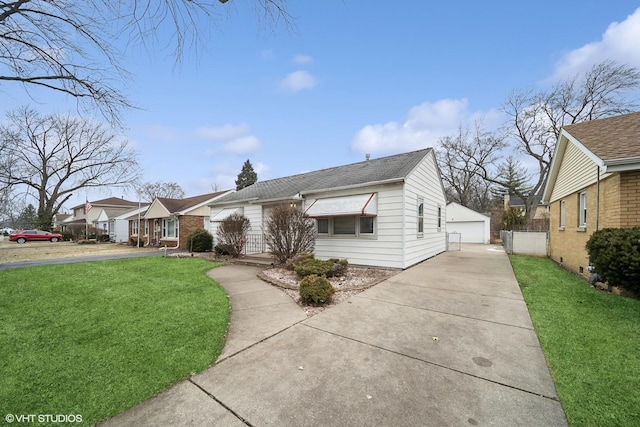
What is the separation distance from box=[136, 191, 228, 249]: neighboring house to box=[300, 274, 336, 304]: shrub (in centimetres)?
1549

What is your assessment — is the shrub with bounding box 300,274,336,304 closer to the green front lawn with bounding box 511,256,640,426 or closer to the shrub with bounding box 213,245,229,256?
the green front lawn with bounding box 511,256,640,426

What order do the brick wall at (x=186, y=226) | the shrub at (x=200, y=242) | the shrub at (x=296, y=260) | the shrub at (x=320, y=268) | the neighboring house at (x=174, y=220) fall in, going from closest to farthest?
the shrub at (x=320, y=268) → the shrub at (x=296, y=260) → the shrub at (x=200, y=242) → the brick wall at (x=186, y=226) → the neighboring house at (x=174, y=220)

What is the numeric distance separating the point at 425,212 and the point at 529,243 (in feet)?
27.1

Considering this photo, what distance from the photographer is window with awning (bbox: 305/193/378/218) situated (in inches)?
345

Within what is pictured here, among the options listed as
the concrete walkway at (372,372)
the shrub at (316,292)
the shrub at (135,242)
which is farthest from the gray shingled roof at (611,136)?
the shrub at (135,242)

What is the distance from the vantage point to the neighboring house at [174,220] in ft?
64.0

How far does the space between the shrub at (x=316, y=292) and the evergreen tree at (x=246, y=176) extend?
145ft

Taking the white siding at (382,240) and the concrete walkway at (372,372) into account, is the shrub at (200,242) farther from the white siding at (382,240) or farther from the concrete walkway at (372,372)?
the concrete walkway at (372,372)

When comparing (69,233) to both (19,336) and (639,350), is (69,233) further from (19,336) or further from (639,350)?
(639,350)

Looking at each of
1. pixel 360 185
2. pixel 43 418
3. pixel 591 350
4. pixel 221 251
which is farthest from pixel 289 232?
pixel 591 350

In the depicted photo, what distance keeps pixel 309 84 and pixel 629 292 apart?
36.8ft

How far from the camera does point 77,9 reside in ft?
12.4

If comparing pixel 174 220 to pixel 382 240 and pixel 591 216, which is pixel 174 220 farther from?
pixel 591 216

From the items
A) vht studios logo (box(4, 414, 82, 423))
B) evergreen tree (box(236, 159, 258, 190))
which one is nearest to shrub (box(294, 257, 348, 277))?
vht studios logo (box(4, 414, 82, 423))
